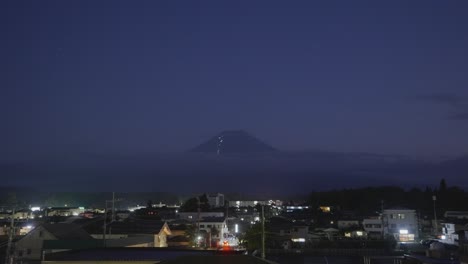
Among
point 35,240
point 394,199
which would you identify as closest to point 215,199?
point 394,199

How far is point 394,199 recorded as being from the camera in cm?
6147

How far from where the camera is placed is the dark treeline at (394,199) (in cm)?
5059

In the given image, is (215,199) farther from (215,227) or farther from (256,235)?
(256,235)

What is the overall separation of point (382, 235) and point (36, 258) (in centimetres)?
2774

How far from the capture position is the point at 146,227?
2723cm

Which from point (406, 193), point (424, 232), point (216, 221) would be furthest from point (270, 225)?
point (406, 193)

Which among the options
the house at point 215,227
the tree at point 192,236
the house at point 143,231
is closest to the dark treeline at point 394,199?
the house at point 215,227

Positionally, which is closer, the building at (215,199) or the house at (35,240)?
the house at (35,240)

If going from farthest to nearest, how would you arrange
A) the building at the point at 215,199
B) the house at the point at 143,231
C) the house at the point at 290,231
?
the building at the point at 215,199 → the house at the point at 290,231 → the house at the point at 143,231

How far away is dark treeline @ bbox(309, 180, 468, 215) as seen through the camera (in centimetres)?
5059

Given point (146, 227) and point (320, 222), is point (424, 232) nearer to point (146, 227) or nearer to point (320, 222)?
point (320, 222)

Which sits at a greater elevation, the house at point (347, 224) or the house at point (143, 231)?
the house at point (143, 231)

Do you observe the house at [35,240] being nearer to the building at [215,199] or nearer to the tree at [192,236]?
the tree at [192,236]

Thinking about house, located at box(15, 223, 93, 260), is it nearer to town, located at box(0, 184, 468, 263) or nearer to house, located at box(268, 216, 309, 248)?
town, located at box(0, 184, 468, 263)
